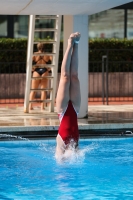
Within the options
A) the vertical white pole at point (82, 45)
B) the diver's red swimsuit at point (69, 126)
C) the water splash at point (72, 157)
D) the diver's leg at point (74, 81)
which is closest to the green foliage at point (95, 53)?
the vertical white pole at point (82, 45)

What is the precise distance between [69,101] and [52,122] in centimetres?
391

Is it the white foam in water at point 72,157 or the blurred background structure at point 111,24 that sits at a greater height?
the blurred background structure at point 111,24

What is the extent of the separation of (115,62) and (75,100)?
36.7 ft

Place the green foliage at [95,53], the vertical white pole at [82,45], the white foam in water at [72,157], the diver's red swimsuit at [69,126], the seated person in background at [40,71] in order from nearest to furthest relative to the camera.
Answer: the diver's red swimsuit at [69,126] → the white foam in water at [72,157] → the vertical white pole at [82,45] → the seated person in background at [40,71] → the green foliage at [95,53]

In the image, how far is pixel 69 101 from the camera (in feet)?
32.4

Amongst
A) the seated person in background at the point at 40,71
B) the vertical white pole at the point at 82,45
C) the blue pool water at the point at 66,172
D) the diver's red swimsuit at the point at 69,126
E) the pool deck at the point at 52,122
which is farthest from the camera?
the seated person in background at the point at 40,71

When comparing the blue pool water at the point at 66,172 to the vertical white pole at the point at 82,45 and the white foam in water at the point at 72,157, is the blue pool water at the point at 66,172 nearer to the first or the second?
the white foam in water at the point at 72,157

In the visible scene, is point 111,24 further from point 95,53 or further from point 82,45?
point 82,45

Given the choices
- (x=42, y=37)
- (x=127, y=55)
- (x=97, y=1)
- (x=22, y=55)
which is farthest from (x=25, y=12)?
(x=42, y=37)

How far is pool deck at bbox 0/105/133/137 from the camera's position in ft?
42.5

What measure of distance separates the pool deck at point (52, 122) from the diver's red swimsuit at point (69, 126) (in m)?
3.22

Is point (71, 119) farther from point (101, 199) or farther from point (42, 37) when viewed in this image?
point (42, 37)

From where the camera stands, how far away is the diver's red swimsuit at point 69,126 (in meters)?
9.70

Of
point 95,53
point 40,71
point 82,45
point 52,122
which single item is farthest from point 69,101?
point 95,53
